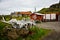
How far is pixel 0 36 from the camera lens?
1494 cm

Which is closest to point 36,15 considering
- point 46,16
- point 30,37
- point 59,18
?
point 46,16

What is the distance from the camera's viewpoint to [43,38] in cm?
1580

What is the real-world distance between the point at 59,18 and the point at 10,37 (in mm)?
33249

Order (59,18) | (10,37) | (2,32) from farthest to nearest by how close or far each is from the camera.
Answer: (59,18) < (2,32) < (10,37)

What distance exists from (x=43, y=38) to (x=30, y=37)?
118 cm

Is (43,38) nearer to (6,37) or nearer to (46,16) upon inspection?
(6,37)

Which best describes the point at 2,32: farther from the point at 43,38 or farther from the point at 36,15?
the point at 36,15

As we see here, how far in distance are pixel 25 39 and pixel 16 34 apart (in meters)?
0.89

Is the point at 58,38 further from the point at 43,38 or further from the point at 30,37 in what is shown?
the point at 30,37

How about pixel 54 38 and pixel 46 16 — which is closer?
pixel 54 38

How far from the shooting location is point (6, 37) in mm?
14641

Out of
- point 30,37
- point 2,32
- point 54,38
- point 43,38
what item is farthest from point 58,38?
point 2,32

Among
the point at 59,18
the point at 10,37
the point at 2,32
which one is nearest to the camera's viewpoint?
the point at 10,37

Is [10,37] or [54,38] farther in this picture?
[54,38]
